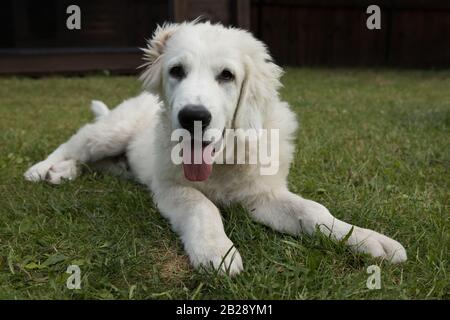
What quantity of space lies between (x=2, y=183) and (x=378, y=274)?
238cm

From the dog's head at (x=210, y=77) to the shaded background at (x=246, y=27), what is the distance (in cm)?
697

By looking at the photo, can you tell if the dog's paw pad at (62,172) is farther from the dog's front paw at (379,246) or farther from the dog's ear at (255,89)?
the dog's front paw at (379,246)

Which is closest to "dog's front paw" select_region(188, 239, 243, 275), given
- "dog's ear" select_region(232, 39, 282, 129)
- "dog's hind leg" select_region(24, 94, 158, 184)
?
"dog's ear" select_region(232, 39, 282, 129)

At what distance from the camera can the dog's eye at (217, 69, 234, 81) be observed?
2512 mm

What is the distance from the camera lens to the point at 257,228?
7.84 feet

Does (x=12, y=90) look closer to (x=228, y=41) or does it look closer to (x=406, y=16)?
(x=228, y=41)

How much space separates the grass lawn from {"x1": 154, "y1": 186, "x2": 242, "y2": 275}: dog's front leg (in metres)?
0.05

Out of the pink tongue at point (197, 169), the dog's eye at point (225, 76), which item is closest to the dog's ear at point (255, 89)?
the dog's eye at point (225, 76)

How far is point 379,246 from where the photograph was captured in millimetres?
2105

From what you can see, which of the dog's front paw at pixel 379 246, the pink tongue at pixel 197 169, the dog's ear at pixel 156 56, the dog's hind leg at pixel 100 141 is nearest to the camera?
the dog's front paw at pixel 379 246

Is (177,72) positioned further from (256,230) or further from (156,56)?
(256,230)

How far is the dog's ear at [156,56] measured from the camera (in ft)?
9.09

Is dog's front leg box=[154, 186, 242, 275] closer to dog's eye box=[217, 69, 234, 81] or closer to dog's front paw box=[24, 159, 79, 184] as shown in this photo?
dog's eye box=[217, 69, 234, 81]

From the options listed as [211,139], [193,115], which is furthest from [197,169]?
[193,115]
